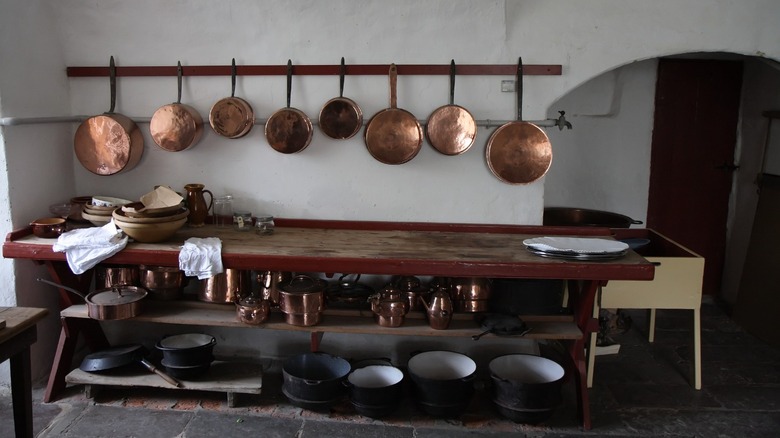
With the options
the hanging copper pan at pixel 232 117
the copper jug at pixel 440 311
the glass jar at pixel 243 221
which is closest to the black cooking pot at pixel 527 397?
the copper jug at pixel 440 311

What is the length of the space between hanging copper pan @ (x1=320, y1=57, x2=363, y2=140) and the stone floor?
1404mm

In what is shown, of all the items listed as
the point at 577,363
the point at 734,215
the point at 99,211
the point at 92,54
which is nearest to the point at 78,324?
the point at 99,211

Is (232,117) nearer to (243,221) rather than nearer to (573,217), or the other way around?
(243,221)

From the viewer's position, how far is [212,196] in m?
3.55

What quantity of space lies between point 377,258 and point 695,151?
302cm

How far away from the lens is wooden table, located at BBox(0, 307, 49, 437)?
206 cm

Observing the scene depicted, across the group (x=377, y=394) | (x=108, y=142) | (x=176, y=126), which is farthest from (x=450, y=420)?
(x=108, y=142)

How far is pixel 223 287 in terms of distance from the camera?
10.8ft

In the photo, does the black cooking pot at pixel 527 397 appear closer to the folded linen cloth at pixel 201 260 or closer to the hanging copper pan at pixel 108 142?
the folded linen cloth at pixel 201 260

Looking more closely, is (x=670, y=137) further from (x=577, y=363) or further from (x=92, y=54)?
(x=92, y=54)

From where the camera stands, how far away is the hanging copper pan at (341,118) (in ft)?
11.1

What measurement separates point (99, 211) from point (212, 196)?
23.4 inches

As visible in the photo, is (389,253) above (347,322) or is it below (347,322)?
above

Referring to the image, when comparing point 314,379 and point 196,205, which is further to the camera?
point 196,205
